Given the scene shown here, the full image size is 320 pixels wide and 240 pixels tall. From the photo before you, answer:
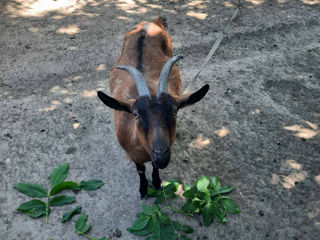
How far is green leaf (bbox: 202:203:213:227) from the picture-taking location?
149 inches

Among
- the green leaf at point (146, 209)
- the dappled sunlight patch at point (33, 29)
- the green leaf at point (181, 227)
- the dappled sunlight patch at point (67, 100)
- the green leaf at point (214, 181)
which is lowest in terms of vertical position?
the green leaf at point (181, 227)

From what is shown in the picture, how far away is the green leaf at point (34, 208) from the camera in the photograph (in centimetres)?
386

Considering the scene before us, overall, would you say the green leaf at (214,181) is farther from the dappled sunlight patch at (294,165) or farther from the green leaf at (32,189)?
the green leaf at (32,189)

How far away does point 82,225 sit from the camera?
374 centimetres

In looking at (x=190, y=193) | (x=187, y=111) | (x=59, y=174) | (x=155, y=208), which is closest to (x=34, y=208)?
(x=59, y=174)

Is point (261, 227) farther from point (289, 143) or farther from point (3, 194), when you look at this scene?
point (3, 194)

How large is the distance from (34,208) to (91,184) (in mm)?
718

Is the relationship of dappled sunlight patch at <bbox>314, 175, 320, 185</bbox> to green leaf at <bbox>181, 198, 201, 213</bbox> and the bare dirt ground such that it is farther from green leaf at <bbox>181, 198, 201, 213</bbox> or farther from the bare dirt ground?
green leaf at <bbox>181, 198, 201, 213</bbox>

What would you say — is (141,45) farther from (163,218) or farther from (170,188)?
(163,218)

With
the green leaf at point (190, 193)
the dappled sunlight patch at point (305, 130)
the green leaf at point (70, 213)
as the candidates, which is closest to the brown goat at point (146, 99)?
the green leaf at point (190, 193)

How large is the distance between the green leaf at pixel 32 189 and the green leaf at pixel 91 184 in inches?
17.8

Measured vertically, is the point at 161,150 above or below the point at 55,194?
above

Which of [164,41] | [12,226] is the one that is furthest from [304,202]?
[12,226]

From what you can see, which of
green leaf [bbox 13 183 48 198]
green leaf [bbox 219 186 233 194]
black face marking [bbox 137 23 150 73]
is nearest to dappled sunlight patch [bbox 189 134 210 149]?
green leaf [bbox 219 186 233 194]
